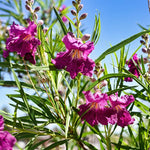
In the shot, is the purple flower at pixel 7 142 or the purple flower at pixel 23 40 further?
the purple flower at pixel 23 40

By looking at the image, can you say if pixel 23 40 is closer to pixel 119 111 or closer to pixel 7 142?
pixel 7 142

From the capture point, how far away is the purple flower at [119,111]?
2.74 ft

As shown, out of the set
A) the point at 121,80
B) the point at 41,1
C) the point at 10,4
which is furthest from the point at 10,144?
the point at 41,1

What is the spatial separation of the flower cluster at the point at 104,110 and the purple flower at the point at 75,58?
107mm

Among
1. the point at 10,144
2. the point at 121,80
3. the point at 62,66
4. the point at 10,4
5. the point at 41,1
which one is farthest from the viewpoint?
the point at 41,1

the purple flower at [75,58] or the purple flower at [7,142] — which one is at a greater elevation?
the purple flower at [75,58]

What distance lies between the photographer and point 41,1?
2.87 m

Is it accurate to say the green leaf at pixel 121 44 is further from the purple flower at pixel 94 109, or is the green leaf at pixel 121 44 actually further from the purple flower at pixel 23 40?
the purple flower at pixel 23 40

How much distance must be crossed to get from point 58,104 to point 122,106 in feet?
0.93

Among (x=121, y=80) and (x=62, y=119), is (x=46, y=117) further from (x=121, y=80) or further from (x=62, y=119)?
(x=121, y=80)

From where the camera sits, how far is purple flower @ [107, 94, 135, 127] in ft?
2.74

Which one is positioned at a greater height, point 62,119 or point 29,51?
point 29,51

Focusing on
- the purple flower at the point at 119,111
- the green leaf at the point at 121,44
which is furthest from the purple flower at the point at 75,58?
the purple flower at the point at 119,111

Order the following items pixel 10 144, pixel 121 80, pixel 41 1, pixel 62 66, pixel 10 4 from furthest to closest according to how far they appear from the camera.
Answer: pixel 41 1, pixel 10 4, pixel 121 80, pixel 62 66, pixel 10 144
